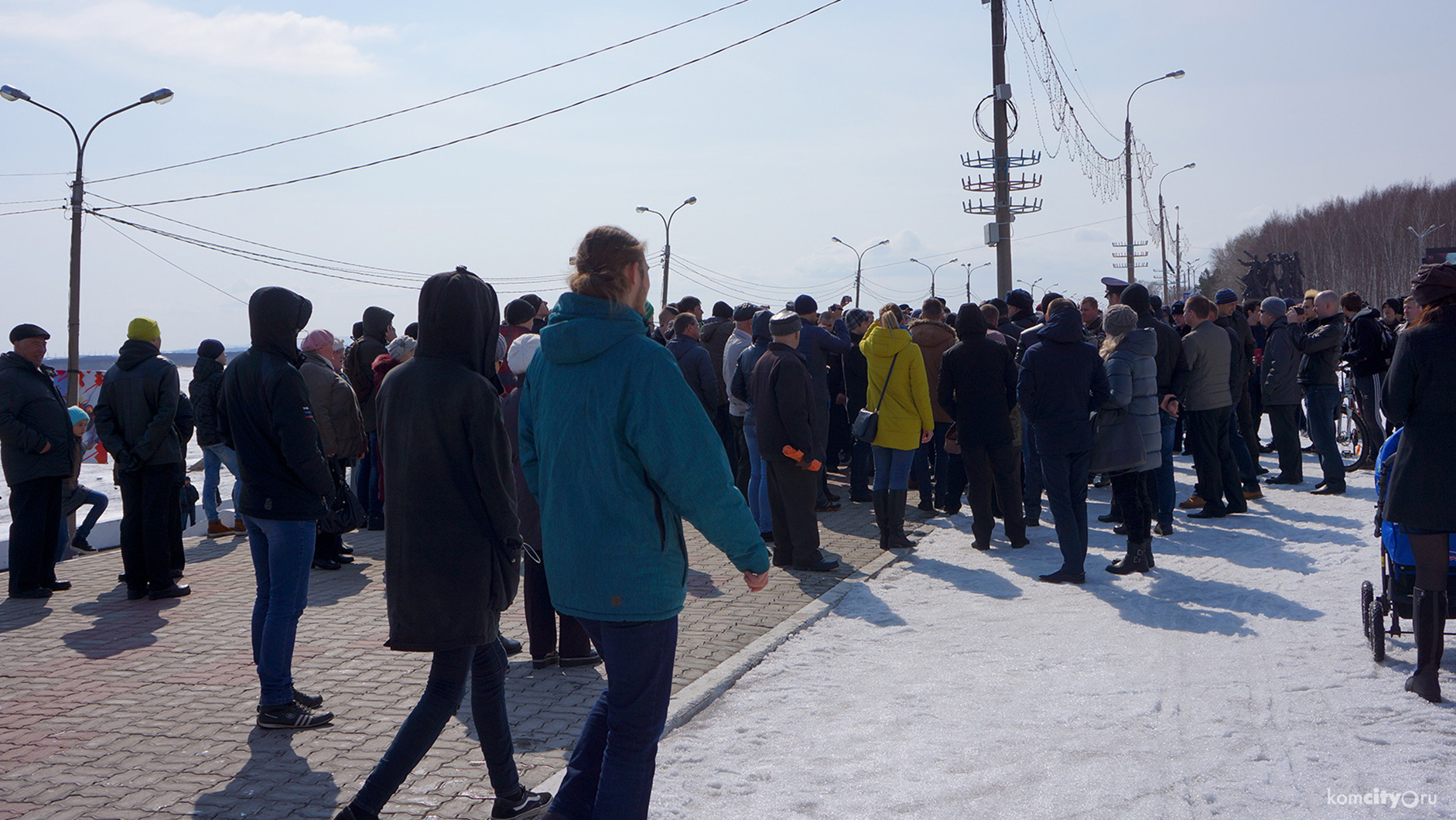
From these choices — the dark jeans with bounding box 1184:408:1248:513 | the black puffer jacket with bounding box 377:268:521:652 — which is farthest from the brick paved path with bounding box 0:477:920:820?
the dark jeans with bounding box 1184:408:1248:513

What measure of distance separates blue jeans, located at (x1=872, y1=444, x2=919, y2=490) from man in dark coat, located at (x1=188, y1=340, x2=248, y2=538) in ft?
17.1

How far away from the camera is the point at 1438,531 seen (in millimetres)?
4539

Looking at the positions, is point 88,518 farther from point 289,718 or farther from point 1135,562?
point 1135,562

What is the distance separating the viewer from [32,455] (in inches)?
302

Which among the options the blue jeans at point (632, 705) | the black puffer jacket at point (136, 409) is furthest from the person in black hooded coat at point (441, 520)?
the black puffer jacket at point (136, 409)

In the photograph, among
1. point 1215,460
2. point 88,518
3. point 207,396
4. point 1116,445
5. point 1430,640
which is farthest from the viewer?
point 88,518

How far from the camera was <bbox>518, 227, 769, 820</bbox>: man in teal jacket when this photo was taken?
2.93 m

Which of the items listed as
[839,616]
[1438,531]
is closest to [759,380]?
[839,616]

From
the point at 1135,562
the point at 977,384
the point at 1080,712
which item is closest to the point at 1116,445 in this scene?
the point at 1135,562

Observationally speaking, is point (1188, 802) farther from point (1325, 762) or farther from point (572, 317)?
point (572, 317)

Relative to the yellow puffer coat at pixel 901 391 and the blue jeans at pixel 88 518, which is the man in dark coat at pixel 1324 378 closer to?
the yellow puffer coat at pixel 901 391

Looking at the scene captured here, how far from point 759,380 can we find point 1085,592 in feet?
9.28

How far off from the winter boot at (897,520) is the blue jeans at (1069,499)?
1.52m

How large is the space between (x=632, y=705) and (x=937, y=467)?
8.26m
